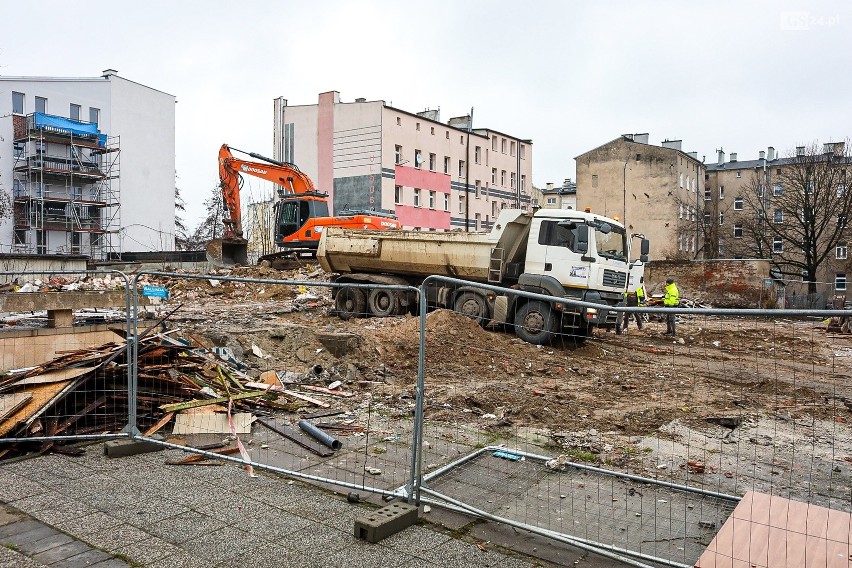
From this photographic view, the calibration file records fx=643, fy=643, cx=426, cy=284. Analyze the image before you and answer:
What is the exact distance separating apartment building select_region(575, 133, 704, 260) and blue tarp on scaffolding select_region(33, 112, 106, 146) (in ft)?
118

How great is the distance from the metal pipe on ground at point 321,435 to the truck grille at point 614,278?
30.5ft

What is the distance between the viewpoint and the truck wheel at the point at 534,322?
1283 cm

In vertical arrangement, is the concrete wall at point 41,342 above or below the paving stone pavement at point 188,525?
above

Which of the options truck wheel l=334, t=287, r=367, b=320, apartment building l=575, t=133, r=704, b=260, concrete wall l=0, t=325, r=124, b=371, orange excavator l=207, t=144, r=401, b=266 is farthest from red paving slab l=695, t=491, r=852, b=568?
apartment building l=575, t=133, r=704, b=260

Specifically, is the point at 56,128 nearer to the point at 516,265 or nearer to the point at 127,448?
the point at 516,265

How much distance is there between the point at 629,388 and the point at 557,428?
154cm

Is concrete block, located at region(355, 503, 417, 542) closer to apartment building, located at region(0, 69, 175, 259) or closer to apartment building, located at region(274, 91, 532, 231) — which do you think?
apartment building, located at region(274, 91, 532, 231)

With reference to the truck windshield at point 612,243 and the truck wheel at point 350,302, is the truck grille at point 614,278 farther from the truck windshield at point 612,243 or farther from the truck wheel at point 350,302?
the truck wheel at point 350,302

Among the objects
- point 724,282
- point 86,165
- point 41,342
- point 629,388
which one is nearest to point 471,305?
point 629,388

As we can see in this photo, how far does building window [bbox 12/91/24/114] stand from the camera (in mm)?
42197

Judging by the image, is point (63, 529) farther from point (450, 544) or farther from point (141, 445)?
point (450, 544)

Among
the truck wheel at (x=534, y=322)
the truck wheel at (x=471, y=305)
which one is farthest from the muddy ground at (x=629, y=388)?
the truck wheel at (x=471, y=305)

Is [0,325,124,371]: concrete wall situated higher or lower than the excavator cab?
lower

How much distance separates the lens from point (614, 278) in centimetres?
1473
